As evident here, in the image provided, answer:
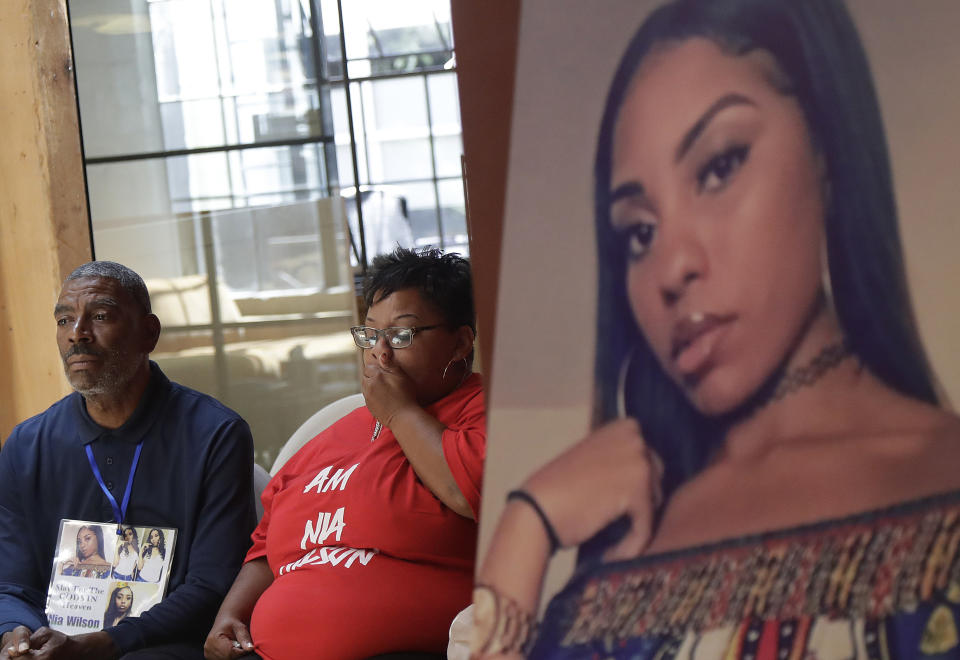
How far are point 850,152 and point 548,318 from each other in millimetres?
250

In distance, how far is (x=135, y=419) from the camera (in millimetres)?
2029

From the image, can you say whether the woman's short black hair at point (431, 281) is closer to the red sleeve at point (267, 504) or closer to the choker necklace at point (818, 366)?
the red sleeve at point (267, 504)

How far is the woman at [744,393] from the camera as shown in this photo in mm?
674

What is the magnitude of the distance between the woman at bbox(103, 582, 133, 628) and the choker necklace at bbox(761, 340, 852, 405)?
60.2 inches

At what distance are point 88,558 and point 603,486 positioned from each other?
153 cm

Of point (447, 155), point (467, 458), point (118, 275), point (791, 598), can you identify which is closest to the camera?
point (791, 598)

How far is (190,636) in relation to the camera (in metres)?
1.84

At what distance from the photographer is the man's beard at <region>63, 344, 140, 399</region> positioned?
2.01 meters

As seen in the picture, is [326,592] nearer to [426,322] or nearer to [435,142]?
[426,322]

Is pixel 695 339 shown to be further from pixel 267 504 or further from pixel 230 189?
pixel 230 189

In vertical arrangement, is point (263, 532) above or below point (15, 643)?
above

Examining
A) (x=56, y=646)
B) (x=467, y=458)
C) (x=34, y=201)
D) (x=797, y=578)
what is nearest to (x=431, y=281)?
(x=467, y=458)

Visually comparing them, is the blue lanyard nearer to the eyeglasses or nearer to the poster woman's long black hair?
the eyeglasses

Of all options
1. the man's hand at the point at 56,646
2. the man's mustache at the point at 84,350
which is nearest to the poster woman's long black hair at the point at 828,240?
the man's hand at the point at 56,646
